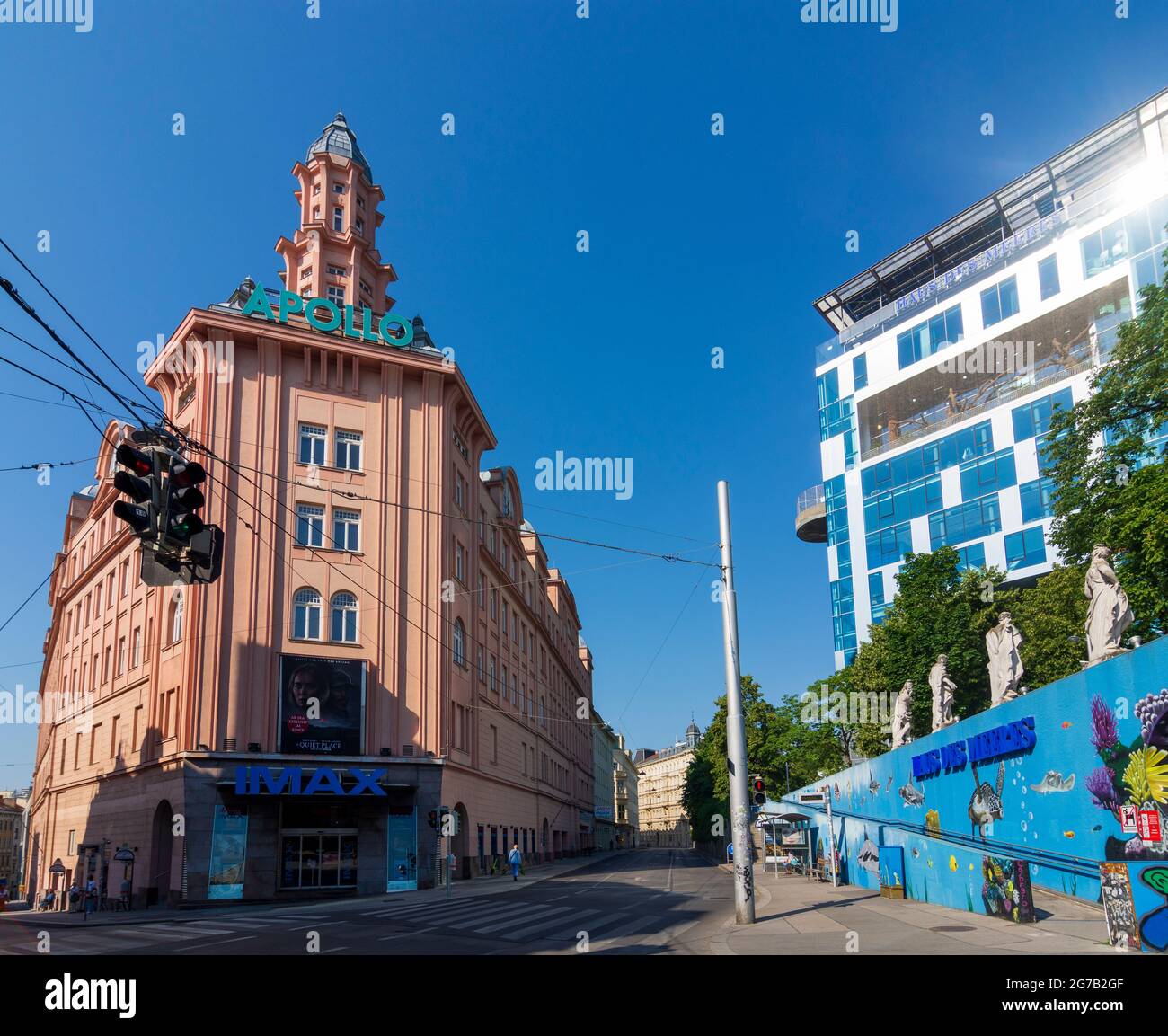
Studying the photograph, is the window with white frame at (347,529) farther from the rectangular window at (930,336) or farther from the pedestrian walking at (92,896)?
the rectangular window at (930,336)

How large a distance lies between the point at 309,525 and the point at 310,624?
399cm

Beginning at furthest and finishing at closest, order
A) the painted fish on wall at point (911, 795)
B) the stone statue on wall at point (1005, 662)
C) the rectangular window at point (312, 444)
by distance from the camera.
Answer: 1. the rectangular window at point (312, 444)
2. the painted fish on wall at point (911, 795)
3. the stone statue on wall at point (1005, 662)

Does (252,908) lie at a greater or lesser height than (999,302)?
lesser

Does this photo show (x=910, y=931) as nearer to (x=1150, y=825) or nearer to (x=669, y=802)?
(x=1150, y=825)

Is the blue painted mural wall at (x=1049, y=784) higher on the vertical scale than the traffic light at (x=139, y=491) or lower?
lower

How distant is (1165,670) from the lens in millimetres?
13953

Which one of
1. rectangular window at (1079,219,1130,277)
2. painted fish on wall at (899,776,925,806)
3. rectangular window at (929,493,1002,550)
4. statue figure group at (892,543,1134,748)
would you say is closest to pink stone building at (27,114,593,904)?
statue figure group at (892,543,1134,748)

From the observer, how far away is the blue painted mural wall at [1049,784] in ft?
47.6

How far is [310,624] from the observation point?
3659cm

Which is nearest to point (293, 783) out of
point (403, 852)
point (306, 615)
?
point (403, 852)

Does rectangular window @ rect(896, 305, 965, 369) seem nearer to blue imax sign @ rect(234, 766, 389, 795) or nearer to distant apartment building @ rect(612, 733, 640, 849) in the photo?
blue imax sign @ rect(234, 766, 389, 795)

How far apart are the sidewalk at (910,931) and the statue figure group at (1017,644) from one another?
4453 mm

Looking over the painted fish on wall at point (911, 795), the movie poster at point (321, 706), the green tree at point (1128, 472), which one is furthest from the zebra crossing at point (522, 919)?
the green tree at point (1128, 472)
